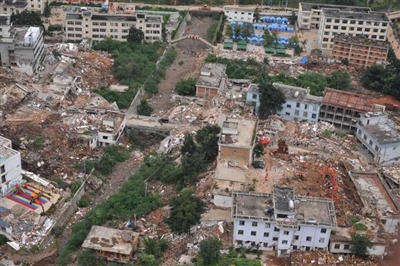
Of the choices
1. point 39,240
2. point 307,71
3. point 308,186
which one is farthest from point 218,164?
point 307,71

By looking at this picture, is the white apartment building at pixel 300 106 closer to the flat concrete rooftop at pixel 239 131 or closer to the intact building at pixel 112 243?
the flat concrete rooftop at pixel 239 131

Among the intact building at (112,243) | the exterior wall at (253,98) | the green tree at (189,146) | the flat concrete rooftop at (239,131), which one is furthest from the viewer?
the exterior wall at (253,98)

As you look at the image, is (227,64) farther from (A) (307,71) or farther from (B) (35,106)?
(B) (35,106)

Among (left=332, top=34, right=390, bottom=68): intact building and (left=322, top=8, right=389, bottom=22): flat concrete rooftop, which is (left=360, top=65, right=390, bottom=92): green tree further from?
(left=322, top=8, right=389, bottom=22): flat concrete rooftop

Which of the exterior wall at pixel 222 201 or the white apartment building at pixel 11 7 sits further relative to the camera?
the white apartment building at pixel 11 7

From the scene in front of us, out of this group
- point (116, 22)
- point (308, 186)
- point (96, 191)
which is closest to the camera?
point (308, 186)

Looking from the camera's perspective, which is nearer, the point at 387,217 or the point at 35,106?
the point at 387,217

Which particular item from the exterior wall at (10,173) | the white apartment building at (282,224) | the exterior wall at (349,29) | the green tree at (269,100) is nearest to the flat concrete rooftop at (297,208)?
the white apartment building at (282,224)

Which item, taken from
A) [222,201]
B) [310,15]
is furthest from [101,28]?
[222,201]
